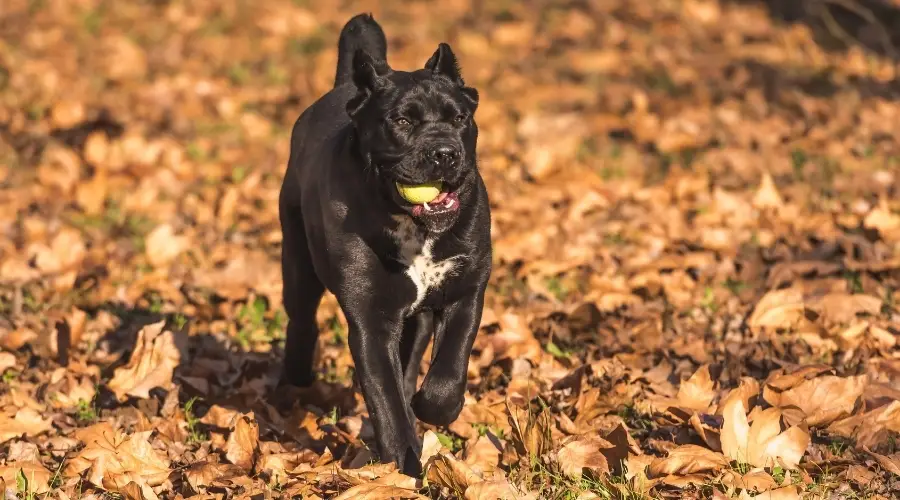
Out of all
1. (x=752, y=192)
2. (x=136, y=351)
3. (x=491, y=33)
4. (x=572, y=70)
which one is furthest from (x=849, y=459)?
(x=491, y=33)

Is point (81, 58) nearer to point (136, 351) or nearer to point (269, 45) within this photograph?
point (269, 45)

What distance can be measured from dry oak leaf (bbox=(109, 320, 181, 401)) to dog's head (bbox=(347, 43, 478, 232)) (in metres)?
1.75

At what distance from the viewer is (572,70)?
40.8 feet

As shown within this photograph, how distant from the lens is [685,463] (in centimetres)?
446

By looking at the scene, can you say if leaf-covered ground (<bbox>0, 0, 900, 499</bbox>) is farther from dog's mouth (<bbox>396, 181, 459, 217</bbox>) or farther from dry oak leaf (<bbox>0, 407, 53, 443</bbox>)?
dog's mouth (<bbox>396, 181, 459, 217</bbox>)

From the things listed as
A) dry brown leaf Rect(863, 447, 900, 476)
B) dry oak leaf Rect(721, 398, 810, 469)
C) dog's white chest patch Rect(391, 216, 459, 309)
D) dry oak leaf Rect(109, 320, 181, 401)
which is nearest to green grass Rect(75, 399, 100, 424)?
dry oak leaf Rect(109, 320, 181, 401)

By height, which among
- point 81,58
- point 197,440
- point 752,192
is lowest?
point 752,192

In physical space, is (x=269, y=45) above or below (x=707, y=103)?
above

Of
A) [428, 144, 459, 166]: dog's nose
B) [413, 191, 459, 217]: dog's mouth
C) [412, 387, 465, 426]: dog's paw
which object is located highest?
[428, 144, 459, 166]: dog's nose

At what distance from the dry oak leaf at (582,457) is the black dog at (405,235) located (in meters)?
0.47

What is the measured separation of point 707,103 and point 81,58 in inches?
252

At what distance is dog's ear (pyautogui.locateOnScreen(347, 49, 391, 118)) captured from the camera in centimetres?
488

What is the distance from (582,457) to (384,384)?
804mm

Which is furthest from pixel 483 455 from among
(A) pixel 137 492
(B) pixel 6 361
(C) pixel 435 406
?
(B) pixel 6 361
